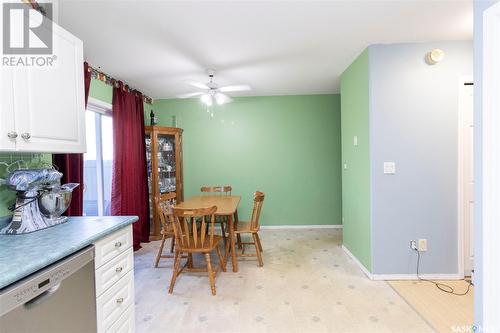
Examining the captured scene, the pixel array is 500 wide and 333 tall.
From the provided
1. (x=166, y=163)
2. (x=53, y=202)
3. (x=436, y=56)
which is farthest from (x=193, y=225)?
(x=436, y=56)

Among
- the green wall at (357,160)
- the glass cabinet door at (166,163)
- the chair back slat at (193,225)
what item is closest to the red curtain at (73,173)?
the chair back slat at (193,225)

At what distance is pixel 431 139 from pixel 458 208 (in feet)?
2.48

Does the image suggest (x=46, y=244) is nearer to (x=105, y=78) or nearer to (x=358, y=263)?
(x=105, y=78)

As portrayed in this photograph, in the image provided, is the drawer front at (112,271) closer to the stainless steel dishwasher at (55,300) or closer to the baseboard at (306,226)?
the stainless steel dishwasher at (55,300)

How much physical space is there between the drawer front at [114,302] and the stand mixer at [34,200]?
557mm

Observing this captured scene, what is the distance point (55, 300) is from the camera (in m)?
1.09

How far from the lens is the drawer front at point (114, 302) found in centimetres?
137

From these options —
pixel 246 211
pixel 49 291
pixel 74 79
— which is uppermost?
pixel 74 79

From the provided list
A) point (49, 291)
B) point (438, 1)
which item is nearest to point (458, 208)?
point (438, 1)

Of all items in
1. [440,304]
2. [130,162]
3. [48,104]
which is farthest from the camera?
[130,162]

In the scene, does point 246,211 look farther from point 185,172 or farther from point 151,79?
point 151,79

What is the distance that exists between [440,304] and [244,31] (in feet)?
9.59

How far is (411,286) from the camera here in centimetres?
245
